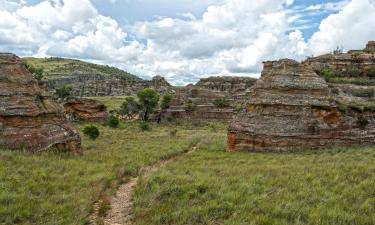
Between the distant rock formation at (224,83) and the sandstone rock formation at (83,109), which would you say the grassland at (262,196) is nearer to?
the sandstone rock formation at (83,109)

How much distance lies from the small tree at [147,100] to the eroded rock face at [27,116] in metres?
33.8

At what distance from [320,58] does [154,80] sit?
233 ft

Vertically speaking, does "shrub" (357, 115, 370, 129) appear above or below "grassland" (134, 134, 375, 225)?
above

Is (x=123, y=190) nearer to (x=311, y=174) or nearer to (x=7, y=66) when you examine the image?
(x=311, y=174)

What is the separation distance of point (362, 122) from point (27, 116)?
1991 centimetres

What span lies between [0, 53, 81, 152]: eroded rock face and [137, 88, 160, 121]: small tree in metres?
33.8

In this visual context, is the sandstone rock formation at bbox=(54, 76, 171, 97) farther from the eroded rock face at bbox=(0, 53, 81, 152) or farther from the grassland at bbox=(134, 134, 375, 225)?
the grassland at bbox=(134, 134, 375, 225)

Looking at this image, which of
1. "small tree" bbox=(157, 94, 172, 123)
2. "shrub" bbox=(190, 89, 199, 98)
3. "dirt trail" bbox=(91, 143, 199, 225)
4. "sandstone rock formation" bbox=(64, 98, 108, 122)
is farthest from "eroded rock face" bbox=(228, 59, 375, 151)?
"shrub" bbox=(190, 89, 199, 98)

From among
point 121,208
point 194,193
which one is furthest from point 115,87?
point 121,208

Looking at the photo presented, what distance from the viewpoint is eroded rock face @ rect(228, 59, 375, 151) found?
2300 cm

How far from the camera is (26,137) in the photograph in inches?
722

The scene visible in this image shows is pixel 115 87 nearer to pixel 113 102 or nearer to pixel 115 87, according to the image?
pixel 115 87

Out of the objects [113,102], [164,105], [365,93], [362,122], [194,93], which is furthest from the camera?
[113,102]

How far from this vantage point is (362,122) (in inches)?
912
